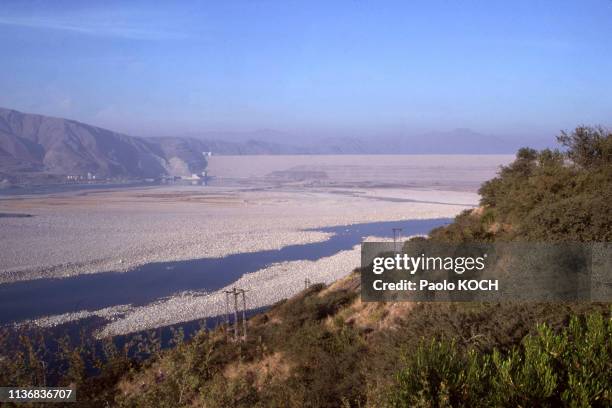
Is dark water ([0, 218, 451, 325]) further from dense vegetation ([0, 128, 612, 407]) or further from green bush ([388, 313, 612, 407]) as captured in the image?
green bush ([388, 313, 612, 407])

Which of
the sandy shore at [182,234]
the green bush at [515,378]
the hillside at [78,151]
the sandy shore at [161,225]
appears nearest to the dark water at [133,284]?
the sandy shore at [182,234]

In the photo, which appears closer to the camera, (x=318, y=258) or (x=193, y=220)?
(x=318, y=258)

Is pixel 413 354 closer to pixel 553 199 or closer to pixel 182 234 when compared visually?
pixel 553 199

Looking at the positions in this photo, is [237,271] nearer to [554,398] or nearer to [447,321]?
[447,321]

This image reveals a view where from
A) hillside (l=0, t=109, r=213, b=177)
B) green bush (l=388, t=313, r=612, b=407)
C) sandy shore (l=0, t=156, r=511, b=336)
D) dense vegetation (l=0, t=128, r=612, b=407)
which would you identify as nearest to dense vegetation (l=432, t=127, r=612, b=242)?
dense vegetation (l=0, t=128, r=612, b=407)

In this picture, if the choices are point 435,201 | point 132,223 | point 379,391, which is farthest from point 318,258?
point 435,201

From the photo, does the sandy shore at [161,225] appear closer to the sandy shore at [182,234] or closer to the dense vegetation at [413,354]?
the sandy shore at [182,234]
